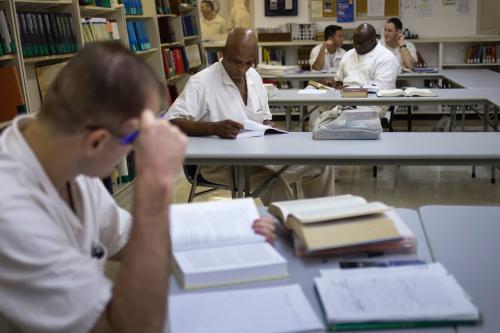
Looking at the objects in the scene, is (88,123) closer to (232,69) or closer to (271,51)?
(232,69)

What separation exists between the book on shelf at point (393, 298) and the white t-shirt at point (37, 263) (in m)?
0.47

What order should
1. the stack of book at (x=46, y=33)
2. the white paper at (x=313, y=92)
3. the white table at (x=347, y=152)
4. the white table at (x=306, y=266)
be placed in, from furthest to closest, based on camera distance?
the white paper at (x=313, y=92), the stack of book at (x=46, y=33), the white table at (x=347, y=152), the white table at (x=306, y=266)

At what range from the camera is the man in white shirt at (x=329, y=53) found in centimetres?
688

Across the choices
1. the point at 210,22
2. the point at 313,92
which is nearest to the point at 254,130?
the point at 313,92

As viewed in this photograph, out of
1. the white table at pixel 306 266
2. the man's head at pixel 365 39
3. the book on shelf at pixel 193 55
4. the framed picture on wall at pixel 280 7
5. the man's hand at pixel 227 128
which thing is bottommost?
the white table at pixel 306 266

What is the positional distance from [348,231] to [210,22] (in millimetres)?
7437

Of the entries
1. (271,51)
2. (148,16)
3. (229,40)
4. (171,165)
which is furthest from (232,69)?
(271,51)

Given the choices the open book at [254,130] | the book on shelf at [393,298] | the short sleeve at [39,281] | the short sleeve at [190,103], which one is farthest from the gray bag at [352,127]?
the short sleeve at [39,281]

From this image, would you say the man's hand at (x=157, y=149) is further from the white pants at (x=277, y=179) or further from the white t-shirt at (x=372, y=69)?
the white t-shirt at (x=372, y=69)

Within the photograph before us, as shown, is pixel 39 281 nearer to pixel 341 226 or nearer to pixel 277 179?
pixel 341 226

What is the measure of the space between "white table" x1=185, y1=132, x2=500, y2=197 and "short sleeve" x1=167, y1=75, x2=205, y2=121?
0.26 meters

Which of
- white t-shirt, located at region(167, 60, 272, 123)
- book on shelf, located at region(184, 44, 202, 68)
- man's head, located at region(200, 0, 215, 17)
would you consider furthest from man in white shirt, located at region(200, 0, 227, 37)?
white t-shirt, located at region(167, 60, 272, 123)

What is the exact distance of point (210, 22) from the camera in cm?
843

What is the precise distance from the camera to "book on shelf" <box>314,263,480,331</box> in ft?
3.66
